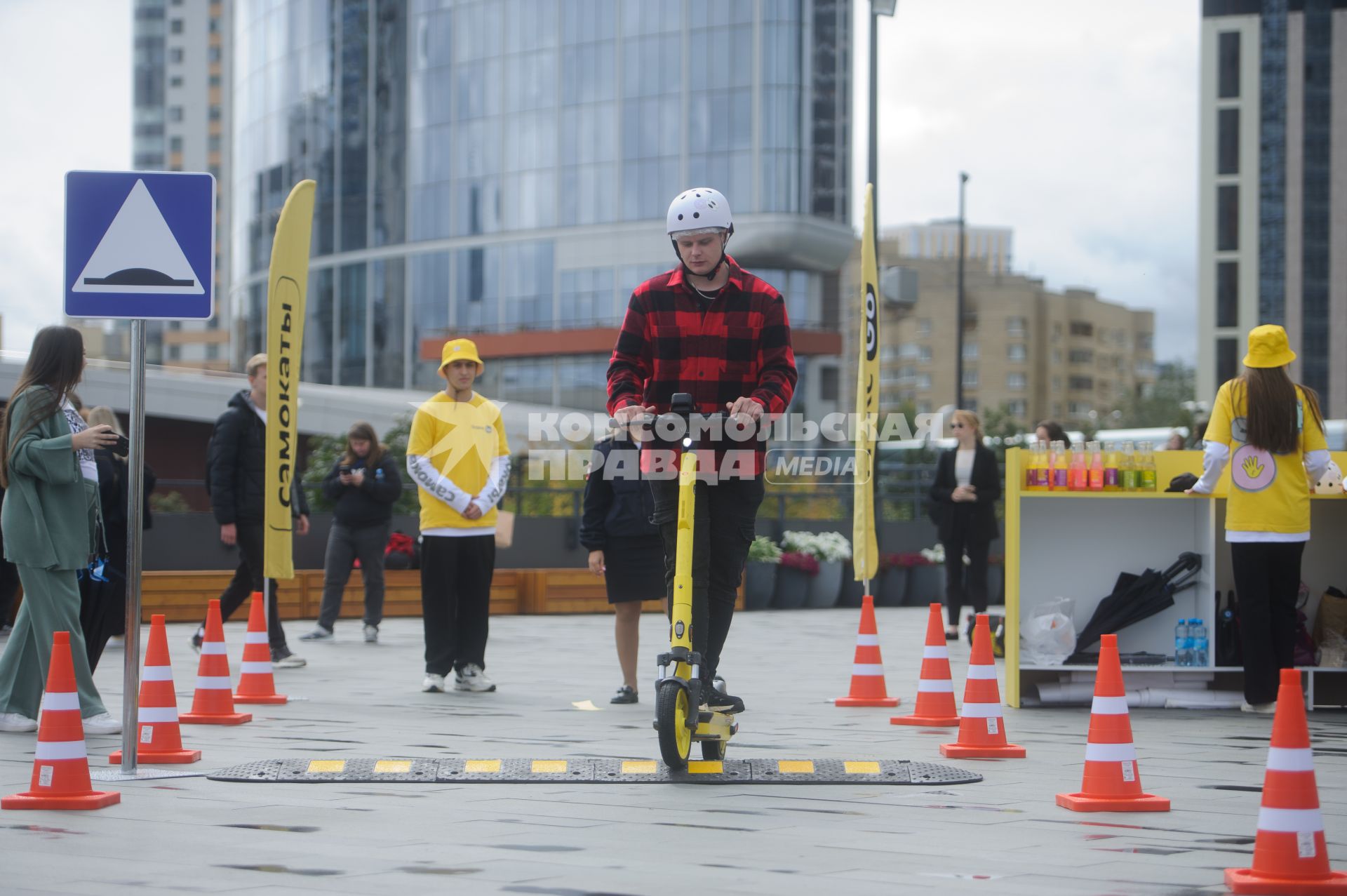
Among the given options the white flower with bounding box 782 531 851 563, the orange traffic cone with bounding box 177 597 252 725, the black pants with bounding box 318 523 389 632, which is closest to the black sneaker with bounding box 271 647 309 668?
the black pants with bounding box 318 523 389 632

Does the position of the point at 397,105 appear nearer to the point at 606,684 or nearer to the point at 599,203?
the point at 599,203

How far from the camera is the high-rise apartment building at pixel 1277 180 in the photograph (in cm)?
8394

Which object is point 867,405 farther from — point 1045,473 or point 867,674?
point 867,674

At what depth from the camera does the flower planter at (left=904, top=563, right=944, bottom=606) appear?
68.9 ft

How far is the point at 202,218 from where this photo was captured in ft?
20.1

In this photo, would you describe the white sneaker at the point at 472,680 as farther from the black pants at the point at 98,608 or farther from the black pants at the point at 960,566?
the black pants at the point at 960,566

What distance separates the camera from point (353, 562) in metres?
14.3

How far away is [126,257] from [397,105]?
220 ft

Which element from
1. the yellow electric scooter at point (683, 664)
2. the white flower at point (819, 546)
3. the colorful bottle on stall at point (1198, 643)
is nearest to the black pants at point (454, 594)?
the yellow electric scooter at point (683, 664)

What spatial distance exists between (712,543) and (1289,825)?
2.74m

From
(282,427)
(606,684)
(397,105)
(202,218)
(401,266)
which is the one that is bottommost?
(606,684)

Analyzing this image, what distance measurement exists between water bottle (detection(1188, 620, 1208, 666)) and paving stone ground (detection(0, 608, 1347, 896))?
314 millimetres

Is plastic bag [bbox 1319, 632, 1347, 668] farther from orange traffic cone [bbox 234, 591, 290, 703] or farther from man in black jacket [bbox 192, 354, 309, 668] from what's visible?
man in black jacket [bbox 192, 354, 309, 668]

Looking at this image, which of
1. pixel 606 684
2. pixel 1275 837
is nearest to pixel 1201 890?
pixel 1275 837
